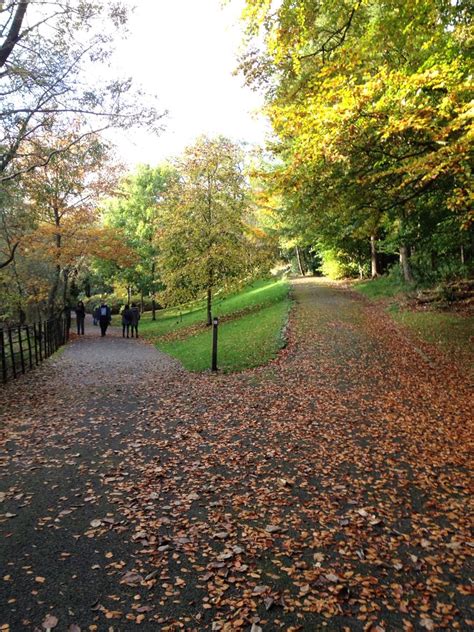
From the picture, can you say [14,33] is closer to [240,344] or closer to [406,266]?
[240,344]

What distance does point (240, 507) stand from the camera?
4.57 m

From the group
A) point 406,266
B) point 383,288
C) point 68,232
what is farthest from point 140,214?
point 406,266

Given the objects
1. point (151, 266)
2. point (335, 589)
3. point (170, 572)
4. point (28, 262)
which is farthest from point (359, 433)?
point (151, 266)

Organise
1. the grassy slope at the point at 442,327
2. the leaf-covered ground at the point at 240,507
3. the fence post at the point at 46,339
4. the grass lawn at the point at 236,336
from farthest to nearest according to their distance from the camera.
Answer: the fence post at the point at 46,339 < the grass lawn at the point at 236,336 < the grassy slope at the point at 442,327 < the leaf-covered ground at the point at 240,507

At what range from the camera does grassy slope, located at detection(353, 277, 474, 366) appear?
11865 mm

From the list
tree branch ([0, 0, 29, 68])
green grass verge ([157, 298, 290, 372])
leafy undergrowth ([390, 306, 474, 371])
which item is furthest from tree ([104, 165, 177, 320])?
tree branch ([0, 0, 29, 68])

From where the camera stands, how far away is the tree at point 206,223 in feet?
63.3

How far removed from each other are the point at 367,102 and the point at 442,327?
916cm

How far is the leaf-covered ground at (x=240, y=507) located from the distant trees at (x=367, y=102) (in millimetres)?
4137

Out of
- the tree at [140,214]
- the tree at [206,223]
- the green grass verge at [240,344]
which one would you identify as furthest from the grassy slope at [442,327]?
the tree at [140,214]

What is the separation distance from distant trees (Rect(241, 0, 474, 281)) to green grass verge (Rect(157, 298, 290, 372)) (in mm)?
4110

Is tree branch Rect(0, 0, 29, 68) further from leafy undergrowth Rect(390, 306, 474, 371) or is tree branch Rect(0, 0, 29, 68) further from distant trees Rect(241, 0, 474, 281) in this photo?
leafy undergrowth Rect(390, 306, 474, 371)

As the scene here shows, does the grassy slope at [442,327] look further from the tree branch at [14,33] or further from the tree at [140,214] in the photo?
the tree at [140,214]

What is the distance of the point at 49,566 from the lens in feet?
11.5
